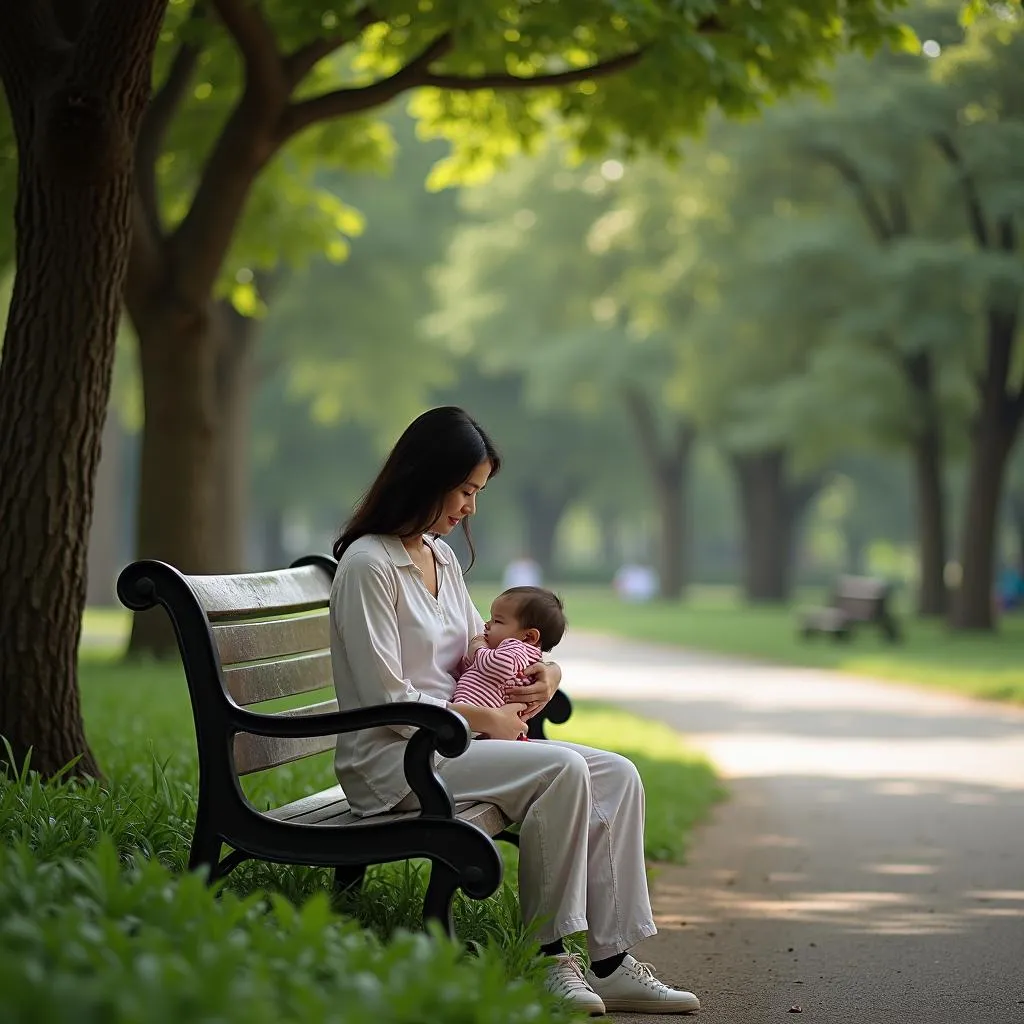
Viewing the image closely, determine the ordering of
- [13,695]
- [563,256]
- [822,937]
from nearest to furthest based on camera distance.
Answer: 1. [822,937]
2. [13,695]
3. [563,256]

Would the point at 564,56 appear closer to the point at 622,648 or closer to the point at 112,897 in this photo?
the point at 112,897

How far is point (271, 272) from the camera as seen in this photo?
23.4 m

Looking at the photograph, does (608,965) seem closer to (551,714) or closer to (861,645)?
(551,714)

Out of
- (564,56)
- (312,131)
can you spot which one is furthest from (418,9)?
(312,131)

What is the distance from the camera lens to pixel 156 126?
1216cm

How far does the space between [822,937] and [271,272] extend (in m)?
18.7

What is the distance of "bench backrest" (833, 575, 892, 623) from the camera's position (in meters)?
23.4

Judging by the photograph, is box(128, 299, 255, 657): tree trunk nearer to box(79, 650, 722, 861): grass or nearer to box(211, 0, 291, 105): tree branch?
box(79, 650, 722, 861): grass

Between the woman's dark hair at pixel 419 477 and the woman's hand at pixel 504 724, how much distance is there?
0.57 metres

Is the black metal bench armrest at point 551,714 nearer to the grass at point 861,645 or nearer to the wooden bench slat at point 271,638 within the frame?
the wooden bench slat at point 271,638

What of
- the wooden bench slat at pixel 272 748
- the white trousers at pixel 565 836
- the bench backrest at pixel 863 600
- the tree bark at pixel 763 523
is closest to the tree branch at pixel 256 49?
the wooden bench slat at pixel 272 748

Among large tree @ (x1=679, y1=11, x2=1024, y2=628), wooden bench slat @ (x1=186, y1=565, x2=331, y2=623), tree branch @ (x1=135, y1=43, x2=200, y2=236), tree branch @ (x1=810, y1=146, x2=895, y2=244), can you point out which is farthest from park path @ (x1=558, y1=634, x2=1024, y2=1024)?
tree branch @ (x1=810, y1=146, x2=895, y2=244)

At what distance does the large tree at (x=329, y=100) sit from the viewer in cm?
912

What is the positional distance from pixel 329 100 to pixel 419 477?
599 cm
